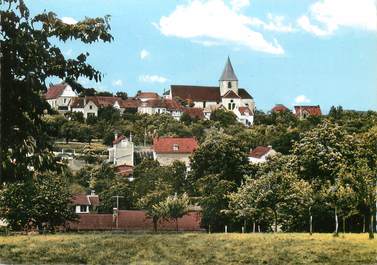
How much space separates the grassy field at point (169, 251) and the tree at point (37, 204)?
33 centimetres

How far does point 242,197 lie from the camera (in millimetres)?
16188

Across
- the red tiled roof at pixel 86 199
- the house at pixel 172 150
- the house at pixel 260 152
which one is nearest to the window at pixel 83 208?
the red tiled roof at pixel 86 199

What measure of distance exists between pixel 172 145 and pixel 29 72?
842 inches

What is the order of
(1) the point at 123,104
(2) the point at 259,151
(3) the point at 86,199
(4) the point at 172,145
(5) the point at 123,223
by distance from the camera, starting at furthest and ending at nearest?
1. (2) the point at 259,151
2. (4) the point at 172,145
3. (1) the point at 123,104
4. (3) the point at 86,199
5. (5) the point at 123,223

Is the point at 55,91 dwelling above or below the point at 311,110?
below

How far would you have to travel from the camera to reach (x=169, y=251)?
5.81 metres

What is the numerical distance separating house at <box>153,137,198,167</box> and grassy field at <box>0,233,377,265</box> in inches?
721

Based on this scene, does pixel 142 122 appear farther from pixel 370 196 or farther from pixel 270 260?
pixel 270 260

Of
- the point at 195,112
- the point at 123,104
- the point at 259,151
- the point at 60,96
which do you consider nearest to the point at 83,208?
the point at 123,104

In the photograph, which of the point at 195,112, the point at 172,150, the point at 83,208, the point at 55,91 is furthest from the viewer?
the point at 195,112

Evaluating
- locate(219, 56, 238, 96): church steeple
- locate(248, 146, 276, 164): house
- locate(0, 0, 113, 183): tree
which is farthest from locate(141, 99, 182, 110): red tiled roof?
locate(0, 0, 113, 183): tree

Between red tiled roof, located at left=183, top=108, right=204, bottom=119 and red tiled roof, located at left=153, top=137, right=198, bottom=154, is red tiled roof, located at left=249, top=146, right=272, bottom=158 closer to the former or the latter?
red tiled roof, located at left=153, top=137, right=198, bottom=154

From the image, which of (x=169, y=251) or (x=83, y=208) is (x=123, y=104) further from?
(x=169, y=251)

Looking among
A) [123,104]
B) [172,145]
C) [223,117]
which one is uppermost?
[223,117]
